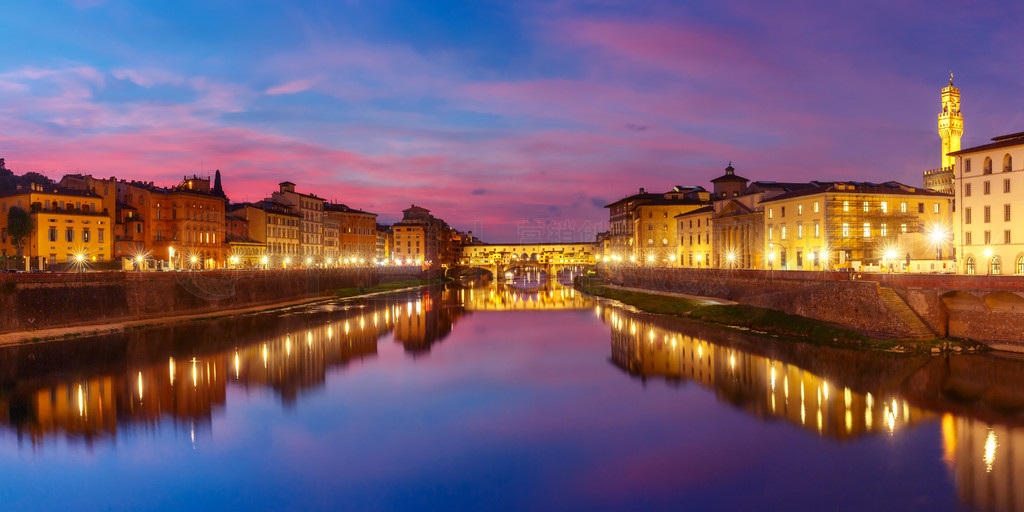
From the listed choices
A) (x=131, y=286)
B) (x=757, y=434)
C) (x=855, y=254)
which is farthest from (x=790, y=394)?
(x=131, y=286)

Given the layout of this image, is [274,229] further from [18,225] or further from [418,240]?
[418,240]

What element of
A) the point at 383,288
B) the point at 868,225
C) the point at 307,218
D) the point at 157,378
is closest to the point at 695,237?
the point at 868,225

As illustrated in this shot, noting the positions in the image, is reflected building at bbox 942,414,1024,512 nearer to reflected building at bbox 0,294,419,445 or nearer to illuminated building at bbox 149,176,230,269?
reflected building at bbox 0,294,419,445

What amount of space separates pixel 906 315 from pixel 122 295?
49.7m

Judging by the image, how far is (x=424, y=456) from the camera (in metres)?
19.2

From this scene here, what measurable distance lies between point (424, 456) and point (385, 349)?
70.1ft

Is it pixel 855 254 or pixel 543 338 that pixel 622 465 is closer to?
pixel 543 338

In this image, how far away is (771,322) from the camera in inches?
1590

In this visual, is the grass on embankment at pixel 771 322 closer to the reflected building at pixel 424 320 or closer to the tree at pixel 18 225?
the reflected building at pixel 424 320

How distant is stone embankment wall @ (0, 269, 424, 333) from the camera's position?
3694 cm

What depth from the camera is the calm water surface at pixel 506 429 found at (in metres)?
16.1

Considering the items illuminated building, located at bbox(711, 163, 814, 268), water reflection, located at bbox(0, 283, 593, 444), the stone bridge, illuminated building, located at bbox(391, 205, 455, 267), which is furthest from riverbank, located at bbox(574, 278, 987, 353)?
the stone bridge

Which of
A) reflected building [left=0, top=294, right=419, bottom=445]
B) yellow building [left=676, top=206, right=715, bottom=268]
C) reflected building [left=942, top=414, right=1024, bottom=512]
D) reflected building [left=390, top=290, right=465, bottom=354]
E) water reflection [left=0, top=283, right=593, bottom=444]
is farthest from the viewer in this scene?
yellow building [left=676, top=206, right=715, bottom=268]

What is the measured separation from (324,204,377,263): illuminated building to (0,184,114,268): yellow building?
49656 millimetres
